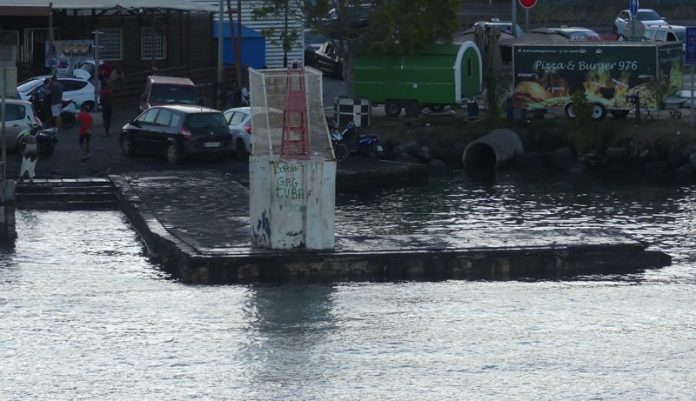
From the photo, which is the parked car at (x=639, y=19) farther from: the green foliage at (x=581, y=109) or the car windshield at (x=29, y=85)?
the car windshield at (x=29, y=85)

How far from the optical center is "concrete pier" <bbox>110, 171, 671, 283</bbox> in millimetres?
21281

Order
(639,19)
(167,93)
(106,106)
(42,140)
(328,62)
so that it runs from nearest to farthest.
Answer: (42,140), (106,106), (167,93), (328,62), (639,19)

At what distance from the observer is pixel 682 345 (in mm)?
16734

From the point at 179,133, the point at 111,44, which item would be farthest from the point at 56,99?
the point at 111,44

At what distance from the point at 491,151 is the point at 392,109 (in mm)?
5291

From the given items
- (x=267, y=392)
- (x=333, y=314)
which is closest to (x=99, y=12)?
(x=333, y=314)

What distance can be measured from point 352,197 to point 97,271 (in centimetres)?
1254

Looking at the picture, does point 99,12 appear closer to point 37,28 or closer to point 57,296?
point 37,28

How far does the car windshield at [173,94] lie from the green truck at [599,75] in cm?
1047

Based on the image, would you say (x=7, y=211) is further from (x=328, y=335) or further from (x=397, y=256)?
(x=328, y=335)

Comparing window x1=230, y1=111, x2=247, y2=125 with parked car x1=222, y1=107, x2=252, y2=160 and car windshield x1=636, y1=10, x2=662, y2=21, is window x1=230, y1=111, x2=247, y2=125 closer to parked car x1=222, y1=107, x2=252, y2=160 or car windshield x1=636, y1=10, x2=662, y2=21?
parked car x1=222, y1=107, x2=252, y2=160

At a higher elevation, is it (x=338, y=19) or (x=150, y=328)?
(x=338, y=19)

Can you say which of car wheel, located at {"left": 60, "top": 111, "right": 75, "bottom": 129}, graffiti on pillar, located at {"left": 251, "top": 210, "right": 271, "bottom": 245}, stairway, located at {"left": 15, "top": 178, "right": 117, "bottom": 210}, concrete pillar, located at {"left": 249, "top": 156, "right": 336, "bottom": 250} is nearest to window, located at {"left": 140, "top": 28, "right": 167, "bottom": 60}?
car wheel, located at {"left": 60, "top": 111, "right": 75, "bottom": 129}

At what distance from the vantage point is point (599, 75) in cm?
4272
